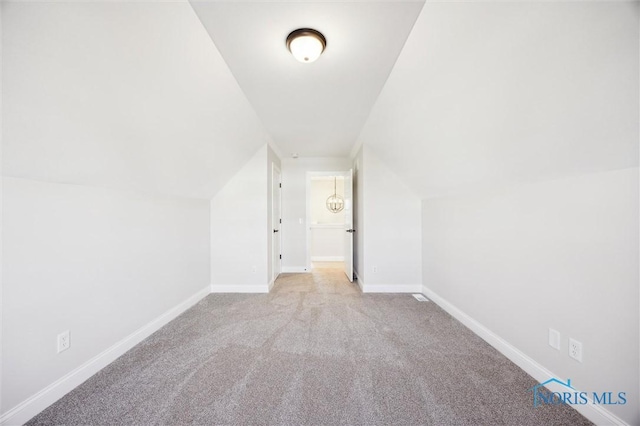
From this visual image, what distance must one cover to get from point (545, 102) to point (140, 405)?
2948 millimetres

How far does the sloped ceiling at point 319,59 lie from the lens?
4.77 ft

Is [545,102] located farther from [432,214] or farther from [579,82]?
[432,214]

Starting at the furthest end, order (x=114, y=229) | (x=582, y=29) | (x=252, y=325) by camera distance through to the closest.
A: (x=252, y=325) → (x=114, y=229) → (x=582, y=29)

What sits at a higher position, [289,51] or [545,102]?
[289,51]

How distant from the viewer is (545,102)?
1296mm

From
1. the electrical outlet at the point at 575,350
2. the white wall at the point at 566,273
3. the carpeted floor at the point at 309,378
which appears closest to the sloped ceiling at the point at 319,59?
the white wall at the point at 566,273

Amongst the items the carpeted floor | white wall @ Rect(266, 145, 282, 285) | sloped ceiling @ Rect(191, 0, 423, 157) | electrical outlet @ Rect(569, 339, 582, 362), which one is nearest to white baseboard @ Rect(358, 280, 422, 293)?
the carpeted floor

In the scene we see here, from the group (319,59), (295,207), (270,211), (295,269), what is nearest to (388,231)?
(270,211)

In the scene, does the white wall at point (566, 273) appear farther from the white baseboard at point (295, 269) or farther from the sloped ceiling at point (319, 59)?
the white baseboard at point (295, 269)

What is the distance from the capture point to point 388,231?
3.69 m

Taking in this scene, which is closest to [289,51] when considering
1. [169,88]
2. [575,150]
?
[169,88]

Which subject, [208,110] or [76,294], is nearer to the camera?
[76,294]

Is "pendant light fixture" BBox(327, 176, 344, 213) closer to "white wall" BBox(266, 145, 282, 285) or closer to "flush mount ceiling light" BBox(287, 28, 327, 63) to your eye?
"white wall" BBox(266, 145, 282, 285)

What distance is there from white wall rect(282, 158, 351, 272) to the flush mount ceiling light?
3311mm
